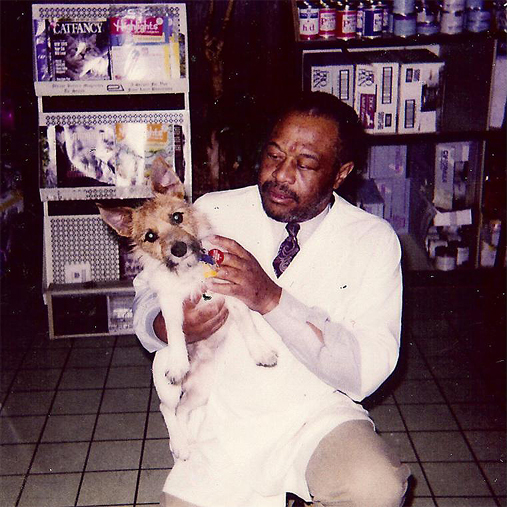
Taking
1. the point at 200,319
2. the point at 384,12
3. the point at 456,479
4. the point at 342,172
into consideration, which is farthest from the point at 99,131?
the point at 456,479

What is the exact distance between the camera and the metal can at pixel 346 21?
4180 mm

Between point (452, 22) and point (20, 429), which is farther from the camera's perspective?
point (452, 22)

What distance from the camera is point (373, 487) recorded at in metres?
1.91

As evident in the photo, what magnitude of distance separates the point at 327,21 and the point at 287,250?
8.06 ft

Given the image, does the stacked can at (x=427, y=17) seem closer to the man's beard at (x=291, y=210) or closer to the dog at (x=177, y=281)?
the man's beard at (x=291, y=210)

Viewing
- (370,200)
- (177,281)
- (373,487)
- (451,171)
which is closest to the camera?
(373,487)

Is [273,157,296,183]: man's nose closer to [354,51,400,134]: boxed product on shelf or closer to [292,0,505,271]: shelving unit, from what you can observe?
[292,0,505,271]: shelving unit

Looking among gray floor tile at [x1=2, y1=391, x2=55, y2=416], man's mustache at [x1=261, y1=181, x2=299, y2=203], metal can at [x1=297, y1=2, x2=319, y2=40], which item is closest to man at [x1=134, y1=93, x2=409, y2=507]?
man's mustache at [x1=261, y1=181, x2=299, y2=203]

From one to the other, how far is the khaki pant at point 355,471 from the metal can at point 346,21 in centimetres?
293

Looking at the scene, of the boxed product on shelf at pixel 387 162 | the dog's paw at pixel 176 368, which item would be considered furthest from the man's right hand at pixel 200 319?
the boxed product on shelf at pixel 387 162

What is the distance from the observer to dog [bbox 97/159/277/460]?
6.47ft

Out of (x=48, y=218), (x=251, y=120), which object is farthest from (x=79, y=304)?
(x=251, y=120)

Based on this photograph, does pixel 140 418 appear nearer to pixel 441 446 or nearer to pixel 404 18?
pixel 441 446

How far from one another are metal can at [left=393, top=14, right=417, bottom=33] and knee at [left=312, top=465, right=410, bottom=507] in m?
3.15
